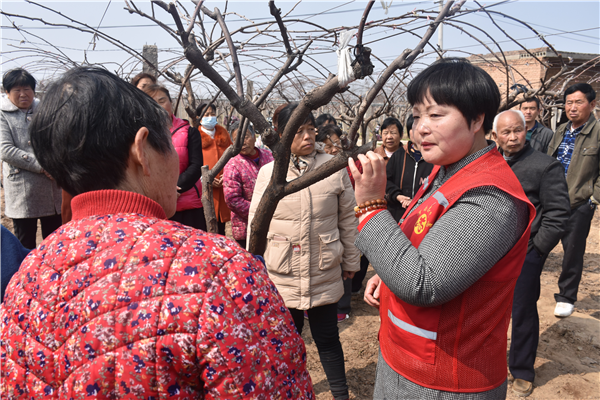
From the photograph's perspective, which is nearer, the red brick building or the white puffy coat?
the white puffy coat

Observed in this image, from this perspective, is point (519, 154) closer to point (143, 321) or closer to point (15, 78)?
point (143, 321)

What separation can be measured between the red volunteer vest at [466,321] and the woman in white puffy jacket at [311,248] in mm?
1208

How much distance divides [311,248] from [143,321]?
6.31 ft

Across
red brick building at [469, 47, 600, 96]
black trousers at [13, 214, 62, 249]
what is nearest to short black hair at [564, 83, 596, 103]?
red brick building at [469, 47, 600, 96]

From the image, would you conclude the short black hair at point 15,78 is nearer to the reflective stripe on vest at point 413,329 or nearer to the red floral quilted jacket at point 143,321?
the red floral quilted jacket at point 143,321

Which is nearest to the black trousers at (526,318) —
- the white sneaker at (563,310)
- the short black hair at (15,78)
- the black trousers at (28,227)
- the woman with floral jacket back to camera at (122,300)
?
the white sneaker at (563,310)

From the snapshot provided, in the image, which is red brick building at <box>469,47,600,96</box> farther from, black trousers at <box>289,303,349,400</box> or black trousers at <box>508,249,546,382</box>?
black trousers at <box>289,303,349,400</box>

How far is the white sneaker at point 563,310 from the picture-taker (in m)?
4.12

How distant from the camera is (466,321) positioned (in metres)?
1.26

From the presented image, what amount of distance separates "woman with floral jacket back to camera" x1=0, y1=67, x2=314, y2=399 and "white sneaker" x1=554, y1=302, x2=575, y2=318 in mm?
4381

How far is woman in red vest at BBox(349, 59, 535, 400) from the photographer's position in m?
1.16

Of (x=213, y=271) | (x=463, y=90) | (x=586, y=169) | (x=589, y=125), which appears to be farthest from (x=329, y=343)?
(x=589, y=125)

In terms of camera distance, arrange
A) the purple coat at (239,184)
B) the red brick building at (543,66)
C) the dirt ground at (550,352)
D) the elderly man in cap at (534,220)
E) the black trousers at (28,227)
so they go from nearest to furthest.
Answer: the elderly man in cap at (534,220) < the dirt ground at (550,352) < the purple coat at (239,184) < the black trousers at (28,227) < the red brick building at (543,66)

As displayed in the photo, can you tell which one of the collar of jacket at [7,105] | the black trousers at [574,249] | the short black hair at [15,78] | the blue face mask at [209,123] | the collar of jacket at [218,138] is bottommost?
the black trousers at [574,249]
